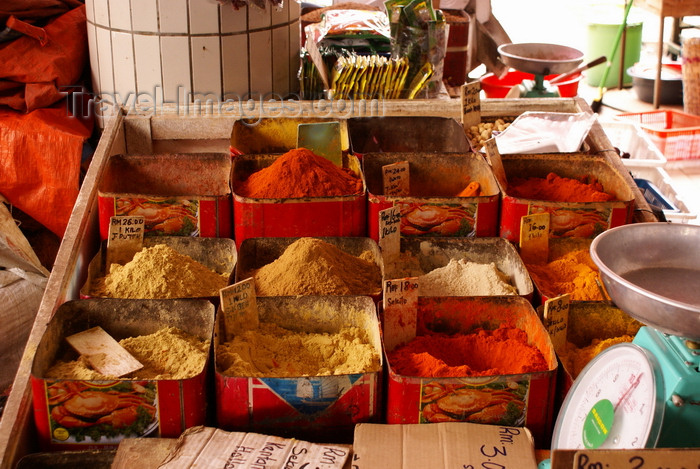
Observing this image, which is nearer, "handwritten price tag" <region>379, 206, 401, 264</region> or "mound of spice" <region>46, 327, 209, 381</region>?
"mound of spice" <region>46, 327, 209, 381</region>

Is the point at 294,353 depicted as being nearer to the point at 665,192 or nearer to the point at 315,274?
the point at 315,274

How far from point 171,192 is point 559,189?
3.50 feet

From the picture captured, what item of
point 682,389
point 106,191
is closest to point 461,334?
point 682,389

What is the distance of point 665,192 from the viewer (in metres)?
3.04

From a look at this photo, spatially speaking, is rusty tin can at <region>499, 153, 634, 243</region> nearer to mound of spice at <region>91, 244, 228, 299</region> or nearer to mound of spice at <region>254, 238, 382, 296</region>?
mound of spice at <region>254, 238, 382, 296</region>

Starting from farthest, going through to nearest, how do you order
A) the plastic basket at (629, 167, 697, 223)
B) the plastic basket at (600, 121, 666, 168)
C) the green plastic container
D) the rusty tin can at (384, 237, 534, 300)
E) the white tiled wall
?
the green plastic container < the plastic basket at (600, 121, 666, 168) < the plastic basket at (629, 167, 697, 223) < the white tiled wall < the rusty tin can at (384, 237, 534, 300)

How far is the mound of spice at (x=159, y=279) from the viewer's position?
61.4 inches

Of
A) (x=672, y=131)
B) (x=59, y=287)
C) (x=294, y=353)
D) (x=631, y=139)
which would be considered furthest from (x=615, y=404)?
(x=672, y=131)

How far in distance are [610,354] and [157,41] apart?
68.6 inches

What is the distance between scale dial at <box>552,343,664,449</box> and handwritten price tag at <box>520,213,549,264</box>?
2.11ft

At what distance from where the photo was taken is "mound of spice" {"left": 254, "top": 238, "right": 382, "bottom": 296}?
5.08ft

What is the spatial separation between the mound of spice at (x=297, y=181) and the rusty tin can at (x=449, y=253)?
23 cm

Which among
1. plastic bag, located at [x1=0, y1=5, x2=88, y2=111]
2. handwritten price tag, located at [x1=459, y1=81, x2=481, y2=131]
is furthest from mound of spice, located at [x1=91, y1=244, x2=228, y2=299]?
plastic bag, located at [x1=0, y1=5, x2=88, y2=111]

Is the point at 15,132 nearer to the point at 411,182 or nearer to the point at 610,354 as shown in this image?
the point at 411,182
